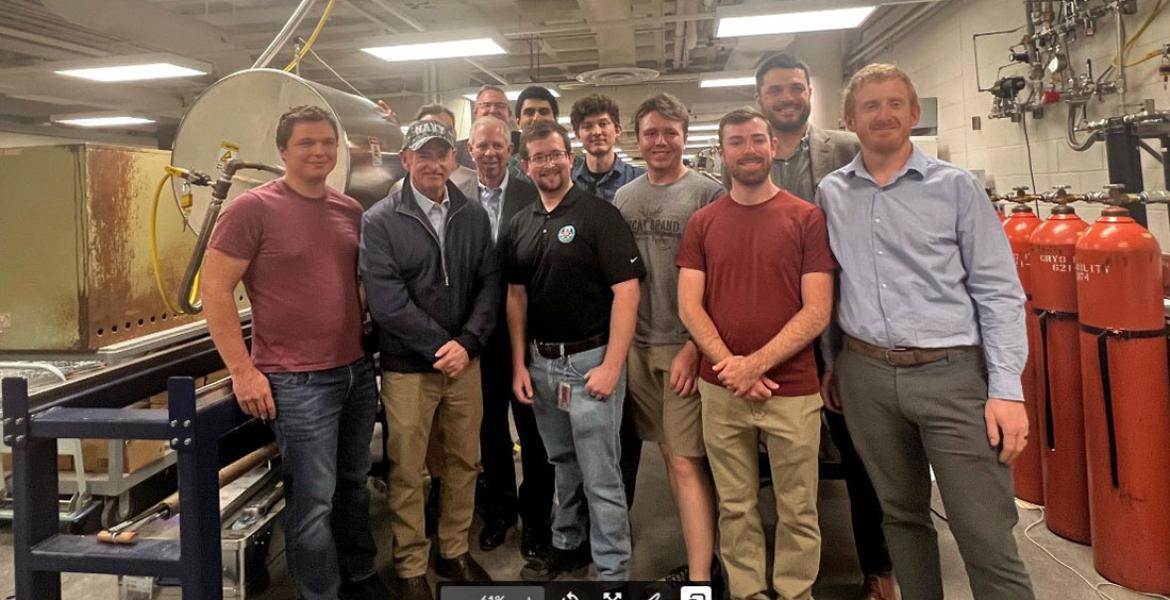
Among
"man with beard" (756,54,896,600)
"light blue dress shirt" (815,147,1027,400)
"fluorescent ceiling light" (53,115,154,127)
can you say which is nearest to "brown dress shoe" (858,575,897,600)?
"man with beard" (756,54,896,600)

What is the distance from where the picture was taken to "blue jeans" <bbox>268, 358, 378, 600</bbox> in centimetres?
188

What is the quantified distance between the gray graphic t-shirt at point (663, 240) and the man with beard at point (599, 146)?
0.27 meters

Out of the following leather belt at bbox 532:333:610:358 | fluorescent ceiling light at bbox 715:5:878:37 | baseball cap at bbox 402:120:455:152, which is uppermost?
fluorescent ceiling light at bbox 715:5:878:37

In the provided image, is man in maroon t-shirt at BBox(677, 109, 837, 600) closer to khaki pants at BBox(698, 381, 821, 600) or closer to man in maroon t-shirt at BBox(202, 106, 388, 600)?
khaki pants at BBox(698, 381, 821, 600)

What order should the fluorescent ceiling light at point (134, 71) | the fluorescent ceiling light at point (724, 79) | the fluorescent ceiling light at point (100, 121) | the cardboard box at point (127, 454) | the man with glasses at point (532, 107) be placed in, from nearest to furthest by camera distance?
1. the cardboard box at point (127, 454)
2. the man with glasses at point (532, 107)
3. the fluorescent ceiling light at point (134, 71)
4. the fluorescent ceiling light at point (724, 79)
5. the fluorescent ceiling light at point (100, 121)

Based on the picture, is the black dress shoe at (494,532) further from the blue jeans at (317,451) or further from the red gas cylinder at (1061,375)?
the red gas cylinder at (1061,375)

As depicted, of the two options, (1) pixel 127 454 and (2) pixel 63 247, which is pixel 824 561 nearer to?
(1) pixel 127 454

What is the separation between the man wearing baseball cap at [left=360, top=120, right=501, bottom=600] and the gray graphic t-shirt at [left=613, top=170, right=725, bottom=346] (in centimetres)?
49

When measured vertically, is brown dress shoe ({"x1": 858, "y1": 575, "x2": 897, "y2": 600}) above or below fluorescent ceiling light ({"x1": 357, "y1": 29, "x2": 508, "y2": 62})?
below

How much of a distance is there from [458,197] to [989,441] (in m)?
1.64

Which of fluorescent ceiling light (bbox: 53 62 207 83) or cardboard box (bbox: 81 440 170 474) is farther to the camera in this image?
fluorescent ceiling light (bbox: 53 62 207 83)

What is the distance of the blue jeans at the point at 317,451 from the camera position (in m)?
1.88

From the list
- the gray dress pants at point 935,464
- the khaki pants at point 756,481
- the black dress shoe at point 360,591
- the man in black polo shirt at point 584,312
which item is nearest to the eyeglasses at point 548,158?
the man in black polo shirt at point 584,312

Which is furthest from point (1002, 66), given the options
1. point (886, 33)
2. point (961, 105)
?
point (886, 33)
